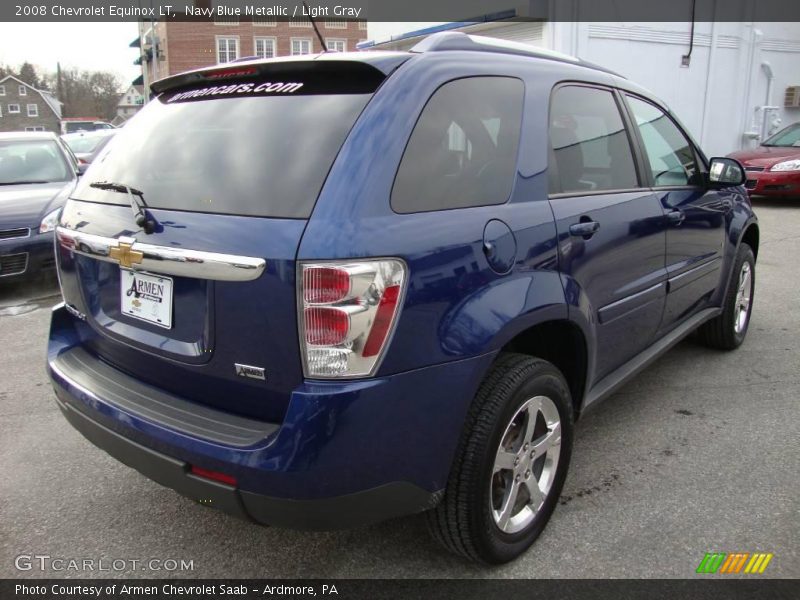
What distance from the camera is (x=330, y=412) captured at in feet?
5.78

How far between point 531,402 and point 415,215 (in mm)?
848

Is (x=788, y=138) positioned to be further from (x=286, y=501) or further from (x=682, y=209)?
(x=286, y=501)

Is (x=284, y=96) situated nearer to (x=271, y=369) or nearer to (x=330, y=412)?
(x=271, y=369)

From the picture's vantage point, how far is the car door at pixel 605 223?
2535mm

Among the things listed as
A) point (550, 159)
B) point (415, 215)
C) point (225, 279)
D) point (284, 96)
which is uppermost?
point (284, 96)

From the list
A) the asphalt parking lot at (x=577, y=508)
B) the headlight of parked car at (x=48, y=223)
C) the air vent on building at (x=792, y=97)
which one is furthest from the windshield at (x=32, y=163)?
the air vent on building at (x=792, y=97)

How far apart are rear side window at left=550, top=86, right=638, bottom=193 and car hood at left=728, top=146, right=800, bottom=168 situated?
1012 centimetres

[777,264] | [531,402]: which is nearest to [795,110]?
[777,264]

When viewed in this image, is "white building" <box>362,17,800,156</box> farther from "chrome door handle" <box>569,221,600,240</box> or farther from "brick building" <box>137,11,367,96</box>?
"brick building" <box>137,11,367,96</box>

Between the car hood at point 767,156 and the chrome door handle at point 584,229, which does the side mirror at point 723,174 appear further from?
the car hood at point 767,156

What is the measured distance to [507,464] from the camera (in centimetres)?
227

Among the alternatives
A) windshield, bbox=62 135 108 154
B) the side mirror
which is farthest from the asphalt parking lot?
windshield, bbox=62 135 108 154

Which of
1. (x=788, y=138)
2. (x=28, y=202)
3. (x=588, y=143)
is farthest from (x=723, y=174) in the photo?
(x=788, y=138)

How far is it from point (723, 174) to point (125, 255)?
3.22 meters
